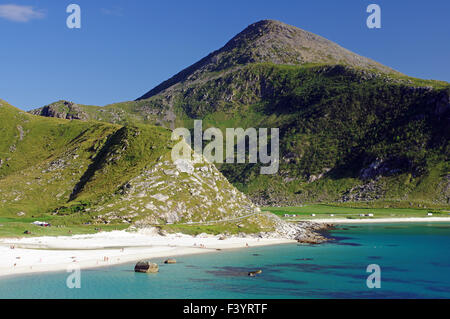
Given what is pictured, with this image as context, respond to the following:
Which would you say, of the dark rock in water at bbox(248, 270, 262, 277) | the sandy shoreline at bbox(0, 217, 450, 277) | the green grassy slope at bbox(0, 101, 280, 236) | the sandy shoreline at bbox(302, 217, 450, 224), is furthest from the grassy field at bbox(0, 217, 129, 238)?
the sandy shoreline at bbox(302, 217, 450, 224)

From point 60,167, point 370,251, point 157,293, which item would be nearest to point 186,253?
point 157,293

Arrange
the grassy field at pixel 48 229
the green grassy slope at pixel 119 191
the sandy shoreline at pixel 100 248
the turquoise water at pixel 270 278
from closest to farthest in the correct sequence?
the turquoise water at pixel 270 278
the sandy shoreline at pixel 100 248
the grassy field at pixel 48 229
the green grassy slope at pixel 119 191

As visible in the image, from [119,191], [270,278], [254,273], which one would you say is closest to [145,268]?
[254,273]

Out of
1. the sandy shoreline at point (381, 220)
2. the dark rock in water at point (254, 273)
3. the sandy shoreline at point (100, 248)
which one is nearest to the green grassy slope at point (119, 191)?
the sandy shoreline at point (100, 248)

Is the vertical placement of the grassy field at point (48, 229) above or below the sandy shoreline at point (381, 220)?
above

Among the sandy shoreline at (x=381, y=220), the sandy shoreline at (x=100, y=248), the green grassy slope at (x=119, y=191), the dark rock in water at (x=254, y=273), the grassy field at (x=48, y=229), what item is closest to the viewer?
the dark rock in water at (x=254, y=273)

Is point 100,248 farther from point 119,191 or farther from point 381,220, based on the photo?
point 381,220

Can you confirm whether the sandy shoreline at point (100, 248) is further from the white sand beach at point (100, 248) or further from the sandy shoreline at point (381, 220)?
the sandy shoreline at point (381, 220)
